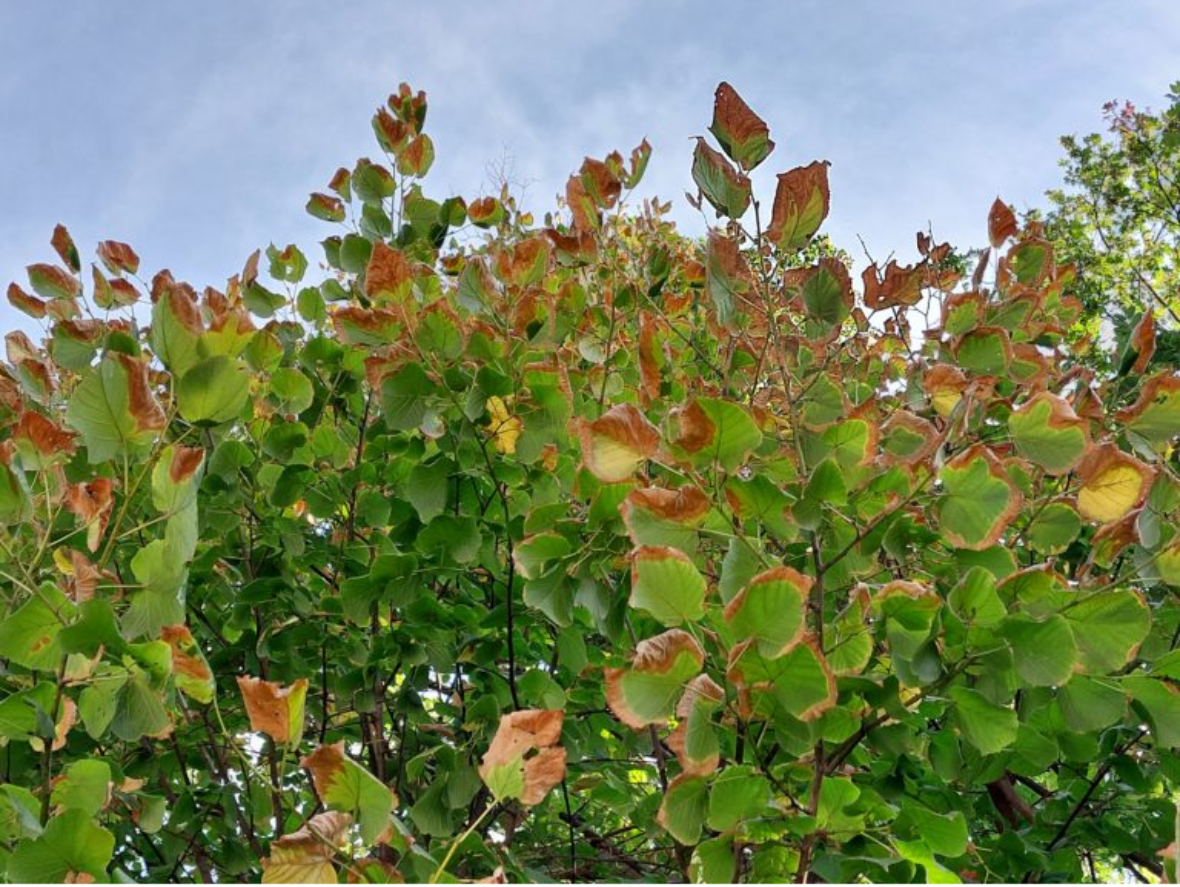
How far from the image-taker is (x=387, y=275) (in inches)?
57.6

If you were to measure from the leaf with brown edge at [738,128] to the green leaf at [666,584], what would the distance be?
505mm

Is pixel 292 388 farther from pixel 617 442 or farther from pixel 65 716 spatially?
pixel 617 442

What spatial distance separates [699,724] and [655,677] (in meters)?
0.07

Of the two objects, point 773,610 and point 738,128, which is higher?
point 738,128

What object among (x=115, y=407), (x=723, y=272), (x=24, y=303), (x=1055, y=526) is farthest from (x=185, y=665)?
(x=24, y=303)

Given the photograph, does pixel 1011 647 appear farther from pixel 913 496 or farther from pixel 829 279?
pixel 829 279

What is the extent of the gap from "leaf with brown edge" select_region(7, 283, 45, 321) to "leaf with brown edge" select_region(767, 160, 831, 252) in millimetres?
1633

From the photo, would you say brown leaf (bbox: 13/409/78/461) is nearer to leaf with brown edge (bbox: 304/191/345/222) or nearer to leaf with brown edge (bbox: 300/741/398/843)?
leaf with brown edge (bbox: 300/741/398/843)

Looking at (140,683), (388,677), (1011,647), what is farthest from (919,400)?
(140,683)

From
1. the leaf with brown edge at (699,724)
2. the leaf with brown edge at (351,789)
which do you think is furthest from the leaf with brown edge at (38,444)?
the leaf with brown edge at (699,724)

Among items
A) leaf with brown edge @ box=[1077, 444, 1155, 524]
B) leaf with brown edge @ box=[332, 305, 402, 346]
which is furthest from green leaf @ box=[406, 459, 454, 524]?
leaf with brown edge @ box=[1077, 444, 1155, 524]

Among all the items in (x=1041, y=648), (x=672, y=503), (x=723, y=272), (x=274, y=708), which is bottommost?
(x=274, y=708)

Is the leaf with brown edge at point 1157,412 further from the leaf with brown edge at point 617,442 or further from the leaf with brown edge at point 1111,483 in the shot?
the leaf with brown edge at point 617,442

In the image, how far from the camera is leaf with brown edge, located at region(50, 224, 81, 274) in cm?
194
